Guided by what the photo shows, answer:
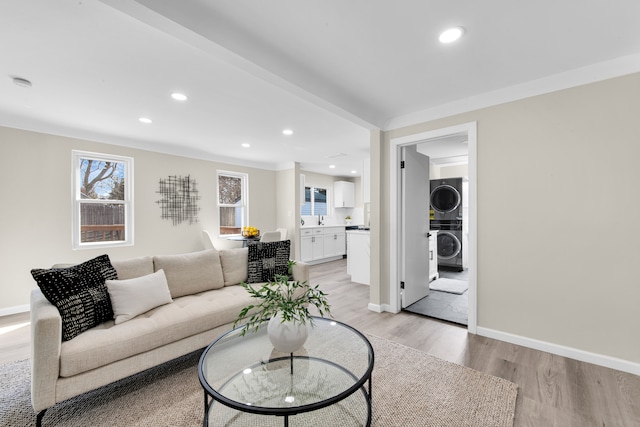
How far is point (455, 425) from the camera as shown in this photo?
152cm

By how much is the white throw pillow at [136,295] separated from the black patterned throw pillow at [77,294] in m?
0.06

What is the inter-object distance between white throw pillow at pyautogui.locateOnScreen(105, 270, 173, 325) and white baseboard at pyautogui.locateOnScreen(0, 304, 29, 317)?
257 centimetres

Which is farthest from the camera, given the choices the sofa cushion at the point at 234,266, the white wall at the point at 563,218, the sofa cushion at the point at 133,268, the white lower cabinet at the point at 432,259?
the white lower cabinet at the point at 432,259

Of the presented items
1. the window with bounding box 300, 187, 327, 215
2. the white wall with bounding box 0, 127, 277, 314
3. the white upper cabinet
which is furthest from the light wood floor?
the white upper cabinet

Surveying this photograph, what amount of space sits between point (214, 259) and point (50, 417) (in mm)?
1491

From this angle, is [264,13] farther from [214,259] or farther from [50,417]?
[50,417]

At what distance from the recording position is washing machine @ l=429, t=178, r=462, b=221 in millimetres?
5469

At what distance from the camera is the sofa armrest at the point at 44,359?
4.73ft

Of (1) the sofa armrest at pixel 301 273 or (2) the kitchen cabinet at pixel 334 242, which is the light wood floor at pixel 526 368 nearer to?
(1) the sofa armrest at pixel 301 273

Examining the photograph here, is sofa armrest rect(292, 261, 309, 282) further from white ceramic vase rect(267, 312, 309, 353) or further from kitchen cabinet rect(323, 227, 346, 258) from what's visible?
kitchen cabinet rect(323, 227, 346, 258)

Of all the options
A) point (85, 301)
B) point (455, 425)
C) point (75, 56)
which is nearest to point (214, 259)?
point (85, 301)

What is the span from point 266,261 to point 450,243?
4.14 meters

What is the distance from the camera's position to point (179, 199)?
15.8ft

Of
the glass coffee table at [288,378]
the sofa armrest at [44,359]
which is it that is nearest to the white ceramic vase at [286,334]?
the glass coffee table at [288,378]
